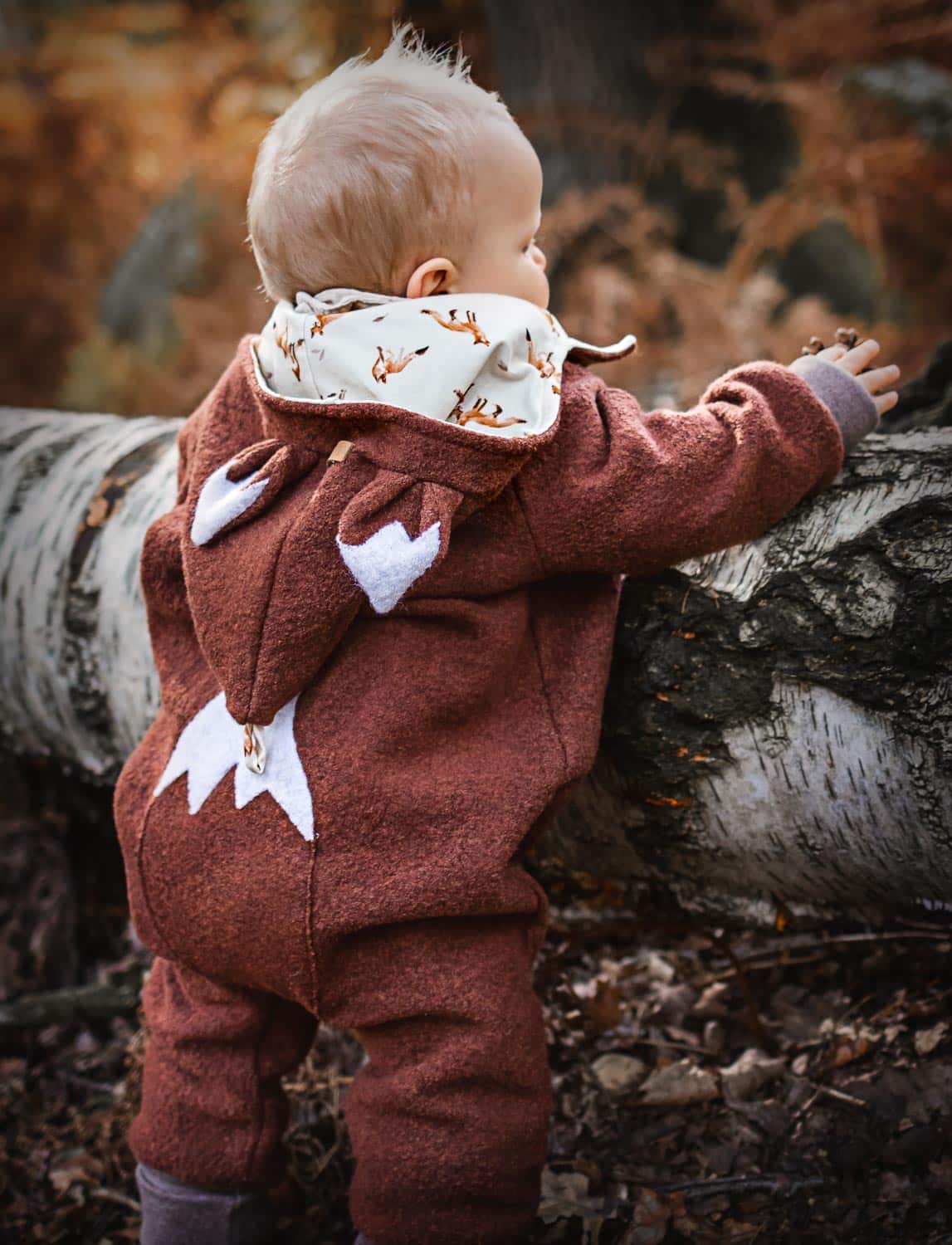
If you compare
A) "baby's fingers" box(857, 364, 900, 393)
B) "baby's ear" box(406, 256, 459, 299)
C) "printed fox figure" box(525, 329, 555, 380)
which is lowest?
"baby's fingers" box(857, 364, 900, 393)

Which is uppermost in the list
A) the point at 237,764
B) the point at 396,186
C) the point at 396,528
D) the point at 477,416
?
the point at 396,186

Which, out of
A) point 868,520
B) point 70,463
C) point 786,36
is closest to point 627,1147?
point 868,520

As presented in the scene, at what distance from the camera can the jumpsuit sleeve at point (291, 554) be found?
1391 millimetres

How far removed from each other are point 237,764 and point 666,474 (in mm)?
794

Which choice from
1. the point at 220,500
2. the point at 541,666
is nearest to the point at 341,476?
the point at 220,500

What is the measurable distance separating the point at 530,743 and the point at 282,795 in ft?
1.27

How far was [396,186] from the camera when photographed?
4.55ft

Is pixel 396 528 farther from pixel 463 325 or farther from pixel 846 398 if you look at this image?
pixel 846 398

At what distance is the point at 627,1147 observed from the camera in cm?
193

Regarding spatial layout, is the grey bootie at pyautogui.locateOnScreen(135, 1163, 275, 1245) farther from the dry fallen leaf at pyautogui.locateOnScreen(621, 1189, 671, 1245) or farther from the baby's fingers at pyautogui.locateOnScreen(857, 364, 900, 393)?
the baby's fingers at pyautogui.locateOnScreen(857, 364, 900, 393)

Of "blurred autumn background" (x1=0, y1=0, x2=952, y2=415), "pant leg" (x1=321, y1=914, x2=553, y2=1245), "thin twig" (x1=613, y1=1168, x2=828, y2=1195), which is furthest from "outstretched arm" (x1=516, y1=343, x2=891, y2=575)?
"blurred autumn background" (x1=0, y1=0, x2=952, y2=415)

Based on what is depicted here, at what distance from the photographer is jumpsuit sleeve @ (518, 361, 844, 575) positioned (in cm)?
146

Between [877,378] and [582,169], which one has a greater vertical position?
[582,169]

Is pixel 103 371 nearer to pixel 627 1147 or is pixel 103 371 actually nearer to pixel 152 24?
pixel 152 24
